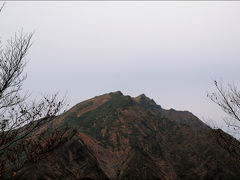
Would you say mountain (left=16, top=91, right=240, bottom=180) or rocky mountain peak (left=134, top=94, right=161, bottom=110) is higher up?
rocky mountain peak (left=134, top=94, right=161, bottom=110)

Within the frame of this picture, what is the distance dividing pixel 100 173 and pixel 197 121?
68880 mm

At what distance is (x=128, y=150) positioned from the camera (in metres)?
50.3

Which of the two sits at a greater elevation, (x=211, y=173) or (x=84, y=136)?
(x=84, y=136)

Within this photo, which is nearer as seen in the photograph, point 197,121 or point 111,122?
point 111,122

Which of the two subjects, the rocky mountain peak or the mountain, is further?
the rocky mountain peak

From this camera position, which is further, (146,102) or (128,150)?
(146,102)

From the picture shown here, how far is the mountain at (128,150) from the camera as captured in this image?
39.3 m

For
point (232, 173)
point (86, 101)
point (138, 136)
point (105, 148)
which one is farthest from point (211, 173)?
point (86, 101)

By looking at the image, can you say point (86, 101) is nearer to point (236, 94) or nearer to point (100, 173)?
point (100, 173)

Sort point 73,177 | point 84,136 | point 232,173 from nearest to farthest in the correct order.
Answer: point 73,177 → point 232,173 → point 84,136

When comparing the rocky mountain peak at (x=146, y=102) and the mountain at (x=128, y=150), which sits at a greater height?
the rocky mountain peak at (x=146, y=102)

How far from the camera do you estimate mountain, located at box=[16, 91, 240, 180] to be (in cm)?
3927

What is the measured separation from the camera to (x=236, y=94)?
12.5 meters

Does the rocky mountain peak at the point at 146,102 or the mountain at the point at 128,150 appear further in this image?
the rocky mountain peak at the point at 146,102
